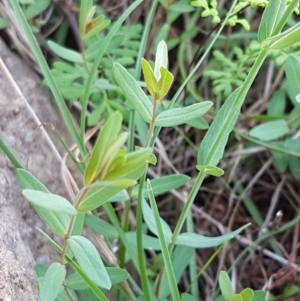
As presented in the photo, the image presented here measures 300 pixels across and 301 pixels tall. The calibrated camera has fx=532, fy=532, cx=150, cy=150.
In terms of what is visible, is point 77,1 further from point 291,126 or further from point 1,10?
point 291,126

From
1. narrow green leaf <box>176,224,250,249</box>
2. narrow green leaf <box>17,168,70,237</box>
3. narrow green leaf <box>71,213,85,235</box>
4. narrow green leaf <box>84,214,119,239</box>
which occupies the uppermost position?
narrow green leaf <box>17,168,70,237</box>

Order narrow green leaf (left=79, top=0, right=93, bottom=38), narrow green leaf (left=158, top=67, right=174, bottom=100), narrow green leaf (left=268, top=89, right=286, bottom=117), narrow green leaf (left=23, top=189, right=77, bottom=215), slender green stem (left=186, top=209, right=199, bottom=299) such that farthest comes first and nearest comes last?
narrow green leaf (left=268, top=89, right=286, bottom=117) < slender green stem (left=186, top=209, right=199, bottom=299) < narrow green leaf (left=79, top=0, right=93, bottom=38) < narrow green leaf (left=158, top=67, right=174, bottom=100) < narrow green leaf (left=23, top=189, right=77, bottom=215)

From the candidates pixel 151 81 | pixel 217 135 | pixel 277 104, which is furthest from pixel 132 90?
pixel 277 104

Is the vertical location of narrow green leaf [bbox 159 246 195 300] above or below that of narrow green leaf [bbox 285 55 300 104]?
below

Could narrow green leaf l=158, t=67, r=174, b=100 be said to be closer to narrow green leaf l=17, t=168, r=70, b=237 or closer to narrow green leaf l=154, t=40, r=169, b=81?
narrow green leaf l=154, t=40, r=169, b=81

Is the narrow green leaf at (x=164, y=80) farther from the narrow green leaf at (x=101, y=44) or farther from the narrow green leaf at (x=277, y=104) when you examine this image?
the narrow green leaf at (x=277, y=104)

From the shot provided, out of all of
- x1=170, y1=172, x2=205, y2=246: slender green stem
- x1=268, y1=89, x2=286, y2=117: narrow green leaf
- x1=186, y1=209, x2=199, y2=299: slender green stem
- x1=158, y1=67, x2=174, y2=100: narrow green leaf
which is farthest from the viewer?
x1=268, y1=89, x2=286, y2=117: narrow green leaf

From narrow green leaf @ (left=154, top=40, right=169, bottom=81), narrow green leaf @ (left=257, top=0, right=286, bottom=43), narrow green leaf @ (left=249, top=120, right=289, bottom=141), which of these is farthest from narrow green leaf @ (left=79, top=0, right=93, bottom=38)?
narrow green leaf @ (left=249, top=120, right=289, bottom=141)
